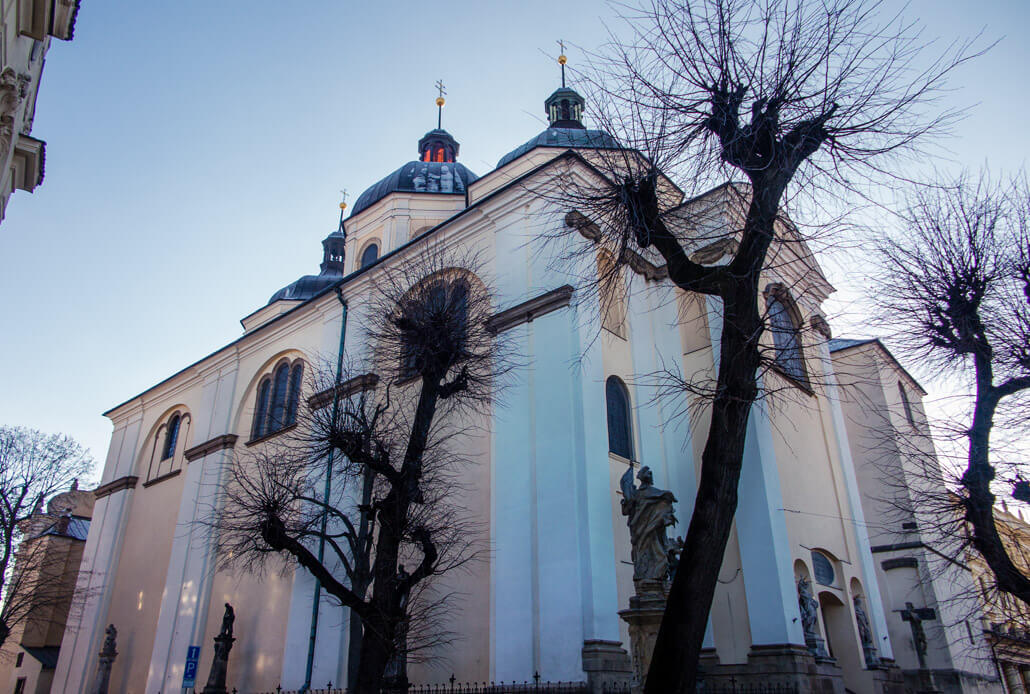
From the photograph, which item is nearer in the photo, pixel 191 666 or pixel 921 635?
pixel 191 666

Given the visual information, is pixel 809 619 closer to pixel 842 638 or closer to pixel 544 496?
pixel 842 638

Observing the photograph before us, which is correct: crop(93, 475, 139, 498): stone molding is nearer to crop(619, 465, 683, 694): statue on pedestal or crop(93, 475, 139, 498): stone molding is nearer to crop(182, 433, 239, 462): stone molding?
crop(182, 433, 239, 462): stone molding

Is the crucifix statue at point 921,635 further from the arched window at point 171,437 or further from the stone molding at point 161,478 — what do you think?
the arched window at point 171,437

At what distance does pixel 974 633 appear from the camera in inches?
791

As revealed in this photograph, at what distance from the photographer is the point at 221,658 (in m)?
15.7

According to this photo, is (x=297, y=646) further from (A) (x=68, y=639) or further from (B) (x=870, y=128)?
(B) (x=870, y=128)

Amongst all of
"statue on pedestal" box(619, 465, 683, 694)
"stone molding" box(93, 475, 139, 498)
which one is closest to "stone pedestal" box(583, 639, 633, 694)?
"statue on pedestal" box(619, 465, 683, 694)

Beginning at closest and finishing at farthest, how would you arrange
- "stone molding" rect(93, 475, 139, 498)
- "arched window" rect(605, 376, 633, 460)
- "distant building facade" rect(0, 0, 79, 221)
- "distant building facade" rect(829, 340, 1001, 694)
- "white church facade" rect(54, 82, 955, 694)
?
"distant building facade" rect(0, 0, 79, 221) → "white church facade" rect(54, 82, 955, 694) → "arched window" rect(605, 376, 633, 460) → "distant building facade" rect(829, 340, 1001, 694) → "stone molding" rect(93, 475, 139, 498)

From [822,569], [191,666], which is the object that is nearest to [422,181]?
[191,666]

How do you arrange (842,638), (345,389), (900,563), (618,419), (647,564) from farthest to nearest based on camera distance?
(900,563) < (345,389) < (842,638) < (618,419) < (647,564)

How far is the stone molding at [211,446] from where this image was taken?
19.7 m

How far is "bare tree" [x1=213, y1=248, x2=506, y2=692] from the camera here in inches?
400

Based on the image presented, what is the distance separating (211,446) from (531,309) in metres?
11.3

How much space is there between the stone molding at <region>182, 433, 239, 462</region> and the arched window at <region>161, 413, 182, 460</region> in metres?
2.19
